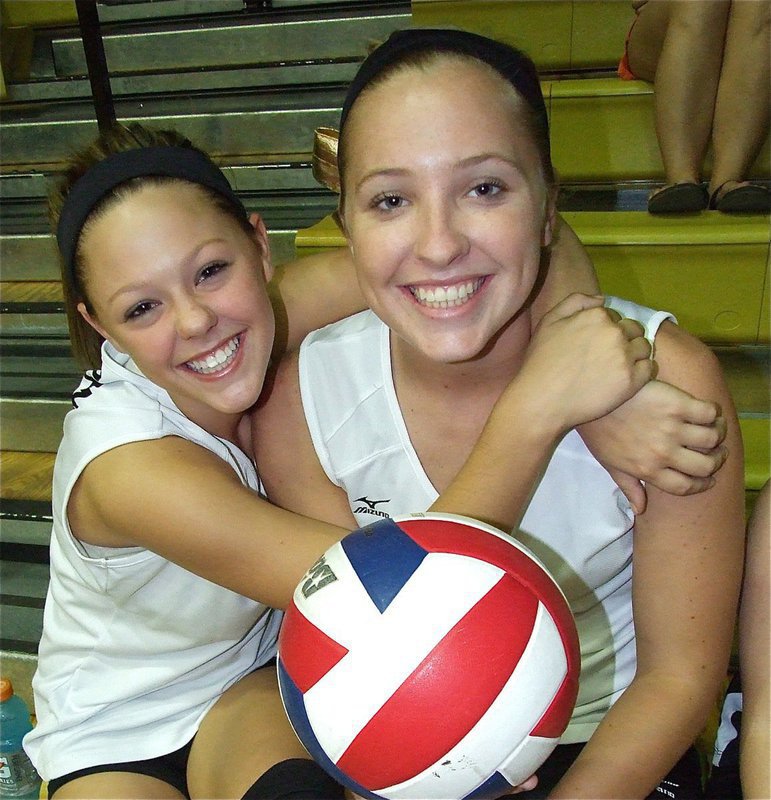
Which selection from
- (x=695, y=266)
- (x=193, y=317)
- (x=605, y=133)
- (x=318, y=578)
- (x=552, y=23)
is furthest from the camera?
(x=552, y=23)

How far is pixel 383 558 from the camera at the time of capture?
36.0 inches

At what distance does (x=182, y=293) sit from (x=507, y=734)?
2.84 feet

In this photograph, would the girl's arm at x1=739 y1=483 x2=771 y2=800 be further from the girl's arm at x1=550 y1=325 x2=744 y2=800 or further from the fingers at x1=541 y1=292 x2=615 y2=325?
the fingers at x1=541 y1=292 x2=615 y2=325

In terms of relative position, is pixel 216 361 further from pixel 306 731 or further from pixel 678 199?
pixel 678 199

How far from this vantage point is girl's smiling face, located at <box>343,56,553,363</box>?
3.44 ft

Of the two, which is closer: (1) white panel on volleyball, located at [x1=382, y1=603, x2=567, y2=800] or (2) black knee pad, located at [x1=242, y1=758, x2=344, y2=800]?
(1) white panel on volleyball, located at [x1=382, y1=603, x2=567, y2=800]

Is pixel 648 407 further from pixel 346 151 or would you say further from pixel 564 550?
pixel 346 151

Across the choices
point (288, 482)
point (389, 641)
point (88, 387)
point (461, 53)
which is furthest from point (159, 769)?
point (461, 53)

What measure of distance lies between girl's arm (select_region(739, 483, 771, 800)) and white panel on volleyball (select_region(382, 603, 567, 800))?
0.43 metres

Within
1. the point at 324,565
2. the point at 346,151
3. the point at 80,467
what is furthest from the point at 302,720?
the point at 346,151

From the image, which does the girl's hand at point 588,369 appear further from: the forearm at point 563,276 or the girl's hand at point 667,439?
the forearm at point 563,276

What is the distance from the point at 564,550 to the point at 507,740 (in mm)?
451

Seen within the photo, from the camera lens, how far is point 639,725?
3.76ft

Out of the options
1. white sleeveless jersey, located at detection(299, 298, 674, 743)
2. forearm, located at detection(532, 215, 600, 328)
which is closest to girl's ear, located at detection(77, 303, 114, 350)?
white sleeveless jersey, located at detection(299, 298, 674, 743)
